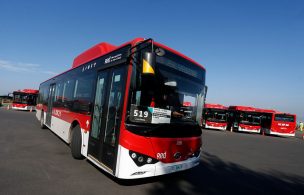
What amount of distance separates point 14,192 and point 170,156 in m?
3.03

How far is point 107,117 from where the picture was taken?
17.5 ft

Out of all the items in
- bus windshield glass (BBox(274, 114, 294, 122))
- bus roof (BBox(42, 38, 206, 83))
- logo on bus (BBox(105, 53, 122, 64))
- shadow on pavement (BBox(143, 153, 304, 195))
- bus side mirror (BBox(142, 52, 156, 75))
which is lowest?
shadow on pavement (BBox(143, 153, 304, 195))

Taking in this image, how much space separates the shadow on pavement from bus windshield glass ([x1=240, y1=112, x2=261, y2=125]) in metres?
21.1

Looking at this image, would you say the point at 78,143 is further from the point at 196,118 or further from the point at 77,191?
the point at 196,118

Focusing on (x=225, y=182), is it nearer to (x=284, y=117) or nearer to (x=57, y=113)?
(x=57, y=113)

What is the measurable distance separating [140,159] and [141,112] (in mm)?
915

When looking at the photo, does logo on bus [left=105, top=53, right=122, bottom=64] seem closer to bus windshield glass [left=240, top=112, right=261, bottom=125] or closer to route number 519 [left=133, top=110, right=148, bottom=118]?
route number 519 [left=133, top=110, right=148, bottom=118]

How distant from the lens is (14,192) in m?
4.34

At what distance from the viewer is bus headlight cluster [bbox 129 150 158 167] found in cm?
457

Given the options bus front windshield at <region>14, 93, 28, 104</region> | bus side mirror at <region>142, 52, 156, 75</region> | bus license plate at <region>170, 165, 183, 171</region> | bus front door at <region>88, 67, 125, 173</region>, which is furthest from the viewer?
bus front windshield at <region>14, 93, 28, 104</region>

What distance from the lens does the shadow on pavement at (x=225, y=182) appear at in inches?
208

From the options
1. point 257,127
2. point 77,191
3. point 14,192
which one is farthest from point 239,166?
point 257,127

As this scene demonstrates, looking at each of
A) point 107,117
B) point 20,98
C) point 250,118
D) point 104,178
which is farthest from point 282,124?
point 20,98

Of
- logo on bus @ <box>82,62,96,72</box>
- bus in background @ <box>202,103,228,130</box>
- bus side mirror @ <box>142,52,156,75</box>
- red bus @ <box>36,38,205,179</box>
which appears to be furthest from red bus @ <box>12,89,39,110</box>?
bus side mirror @ <box>142,52,156,75</box>
